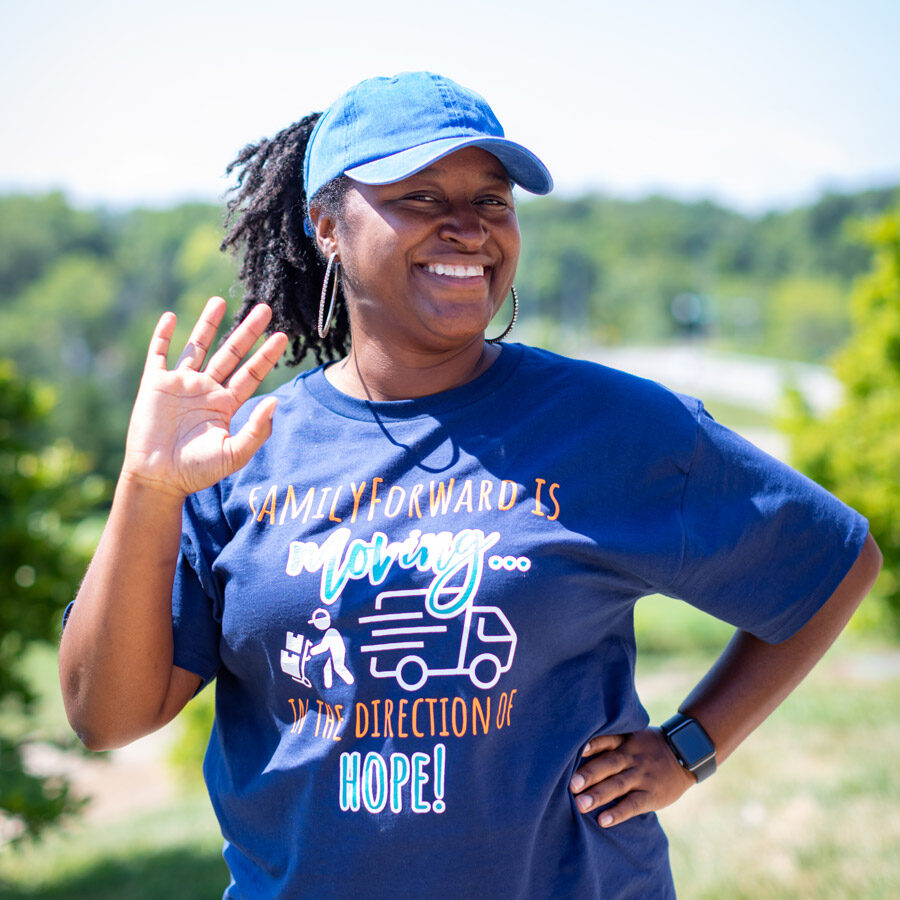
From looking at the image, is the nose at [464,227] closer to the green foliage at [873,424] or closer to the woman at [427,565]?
the woman at [427,565]

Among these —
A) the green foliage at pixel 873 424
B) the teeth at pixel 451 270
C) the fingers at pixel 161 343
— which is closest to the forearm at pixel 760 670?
the teeth at pixel 451 270

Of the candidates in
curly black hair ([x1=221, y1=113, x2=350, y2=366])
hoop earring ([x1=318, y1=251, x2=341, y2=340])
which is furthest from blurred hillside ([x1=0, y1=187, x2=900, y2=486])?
hoop earring ([x1=318, y1=251, x2=341, y2=340])

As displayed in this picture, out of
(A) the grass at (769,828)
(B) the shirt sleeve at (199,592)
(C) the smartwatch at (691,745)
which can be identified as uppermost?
(B) the shirt sleeve at (199,592)

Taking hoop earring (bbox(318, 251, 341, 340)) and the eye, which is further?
hoop earring (bbox(318, 251, 341, 340))

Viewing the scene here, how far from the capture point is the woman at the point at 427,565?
5.28 feet

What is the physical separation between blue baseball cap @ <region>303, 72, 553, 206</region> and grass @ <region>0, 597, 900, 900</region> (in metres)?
3.28

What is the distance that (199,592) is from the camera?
1.81 m

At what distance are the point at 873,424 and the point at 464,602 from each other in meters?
6.43

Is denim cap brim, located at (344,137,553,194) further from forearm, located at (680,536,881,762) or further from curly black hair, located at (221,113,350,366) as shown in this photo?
forearm, located at (680,536,881,762)

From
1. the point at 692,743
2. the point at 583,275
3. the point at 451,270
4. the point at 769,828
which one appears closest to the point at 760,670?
the point at 692,743

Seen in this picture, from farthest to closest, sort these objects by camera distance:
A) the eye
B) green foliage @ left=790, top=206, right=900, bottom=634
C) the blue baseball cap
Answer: green foliage @ left=790, top=206, right=900, bottom=634 → the eye → the blue baseball cap

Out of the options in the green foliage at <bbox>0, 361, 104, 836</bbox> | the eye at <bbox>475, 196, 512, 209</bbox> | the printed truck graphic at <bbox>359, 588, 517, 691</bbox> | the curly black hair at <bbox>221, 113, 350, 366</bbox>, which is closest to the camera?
the printed truck graphic at <bbox>359, 588, 517, 691</bbox>

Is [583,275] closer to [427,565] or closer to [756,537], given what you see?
[756,537]

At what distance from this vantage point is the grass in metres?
4.02
